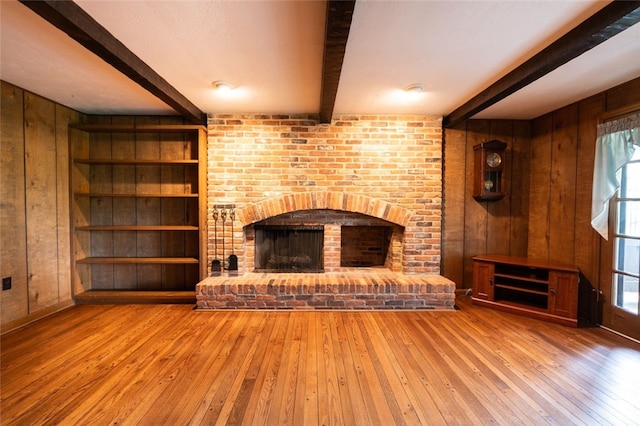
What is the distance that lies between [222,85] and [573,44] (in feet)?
8.68

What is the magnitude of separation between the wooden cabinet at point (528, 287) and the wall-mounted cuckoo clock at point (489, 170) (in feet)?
2.58

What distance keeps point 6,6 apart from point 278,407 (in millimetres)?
2780

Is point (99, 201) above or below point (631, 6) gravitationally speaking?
below

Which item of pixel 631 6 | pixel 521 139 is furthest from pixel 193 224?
pixel 521 139

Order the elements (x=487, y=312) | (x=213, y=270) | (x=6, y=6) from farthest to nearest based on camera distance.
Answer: (x=213, y=270) < (x=487, y=312) < (x=6, y=6)

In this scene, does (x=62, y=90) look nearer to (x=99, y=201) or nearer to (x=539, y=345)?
(x=99, y=201)

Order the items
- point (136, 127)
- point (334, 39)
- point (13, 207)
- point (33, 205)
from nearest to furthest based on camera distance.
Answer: point (334, 39) → point (13, 207) → point (33, 205) → point (136, 127)

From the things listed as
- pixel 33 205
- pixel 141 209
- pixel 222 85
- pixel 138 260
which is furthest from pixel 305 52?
pixel 33 205

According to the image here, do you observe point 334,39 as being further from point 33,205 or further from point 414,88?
point 33,205

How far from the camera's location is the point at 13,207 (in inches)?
103

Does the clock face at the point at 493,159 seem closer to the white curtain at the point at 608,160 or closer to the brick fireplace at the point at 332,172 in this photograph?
the brick fireplace at the point at 332,172

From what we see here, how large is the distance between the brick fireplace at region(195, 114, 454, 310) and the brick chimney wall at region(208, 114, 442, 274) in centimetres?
1

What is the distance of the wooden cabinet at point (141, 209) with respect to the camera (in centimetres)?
345

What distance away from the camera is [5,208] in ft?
8.33
